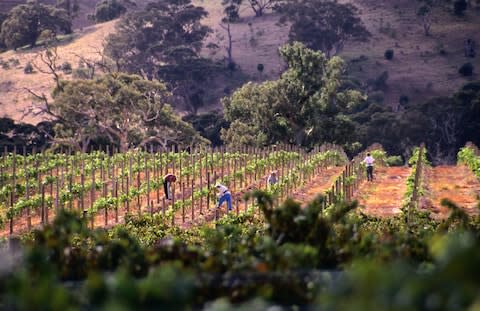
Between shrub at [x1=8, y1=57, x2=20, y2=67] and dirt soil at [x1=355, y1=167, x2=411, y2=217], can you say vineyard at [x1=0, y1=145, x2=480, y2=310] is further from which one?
shrub at [x1=8, y1=57, x2=20, y2=67]

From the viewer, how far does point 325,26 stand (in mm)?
83188

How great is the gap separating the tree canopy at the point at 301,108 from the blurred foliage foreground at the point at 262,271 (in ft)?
142

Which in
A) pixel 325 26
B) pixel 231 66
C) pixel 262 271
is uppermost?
pixel 325 26

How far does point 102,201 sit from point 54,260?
1790 cm

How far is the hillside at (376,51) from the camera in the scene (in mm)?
79250

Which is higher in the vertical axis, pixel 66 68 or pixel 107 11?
pixel 107 11

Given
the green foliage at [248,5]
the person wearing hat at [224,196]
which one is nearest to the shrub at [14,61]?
the green foliage at [248,5]

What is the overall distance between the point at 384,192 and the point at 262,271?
26.1 meters

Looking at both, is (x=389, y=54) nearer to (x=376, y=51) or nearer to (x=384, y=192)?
(x=376, y=51)

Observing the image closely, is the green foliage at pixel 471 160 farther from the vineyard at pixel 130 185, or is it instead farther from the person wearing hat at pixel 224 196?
the person wearing hat at pixel 224 196

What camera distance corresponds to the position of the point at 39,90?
7781cm

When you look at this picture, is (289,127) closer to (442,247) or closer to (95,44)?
(95,44)

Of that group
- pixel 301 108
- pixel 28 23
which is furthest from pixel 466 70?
pixel 28 23

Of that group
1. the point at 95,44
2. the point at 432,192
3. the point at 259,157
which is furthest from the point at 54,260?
the point at 95,44
